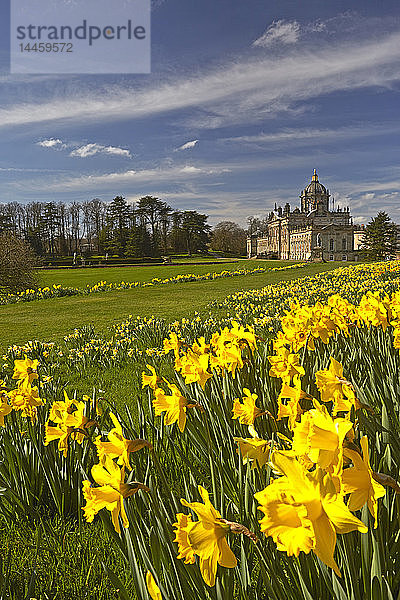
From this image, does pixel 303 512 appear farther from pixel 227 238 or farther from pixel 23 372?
pixel 227 238

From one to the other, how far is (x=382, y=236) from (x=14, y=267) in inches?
2091

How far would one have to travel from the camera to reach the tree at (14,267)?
18.7 m

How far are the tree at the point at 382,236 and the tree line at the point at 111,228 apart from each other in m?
28.2

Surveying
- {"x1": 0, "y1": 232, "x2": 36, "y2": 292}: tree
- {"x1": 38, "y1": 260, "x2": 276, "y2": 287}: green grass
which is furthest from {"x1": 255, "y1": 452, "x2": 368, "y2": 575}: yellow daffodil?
{"x1": 38, "y1": 260, "x2": 276, "y2": 287}: green grass

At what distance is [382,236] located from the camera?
60156 millimetres

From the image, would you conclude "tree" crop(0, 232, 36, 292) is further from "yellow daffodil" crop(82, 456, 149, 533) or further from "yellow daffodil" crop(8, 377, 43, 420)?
"yellow daffodil" crop(82, 456, 149, 533)

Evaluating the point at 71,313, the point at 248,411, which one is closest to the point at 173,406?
the point at 248,411

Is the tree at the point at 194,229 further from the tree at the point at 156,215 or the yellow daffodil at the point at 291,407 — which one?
the yellow daffodil at the point at 291,407

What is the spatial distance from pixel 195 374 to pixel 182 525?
1101 millimetres

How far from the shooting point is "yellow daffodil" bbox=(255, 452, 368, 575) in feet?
2.34

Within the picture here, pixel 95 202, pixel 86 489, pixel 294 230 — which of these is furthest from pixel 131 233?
pixel 86 489

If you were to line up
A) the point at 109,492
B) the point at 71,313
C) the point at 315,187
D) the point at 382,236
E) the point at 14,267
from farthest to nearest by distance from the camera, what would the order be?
the point at 315,187 < the point at 382,236 < the point at 14,267 < the point at 71,313 < the point at 109,492

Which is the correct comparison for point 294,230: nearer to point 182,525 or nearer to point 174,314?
point 174,314

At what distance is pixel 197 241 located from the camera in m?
77.2
